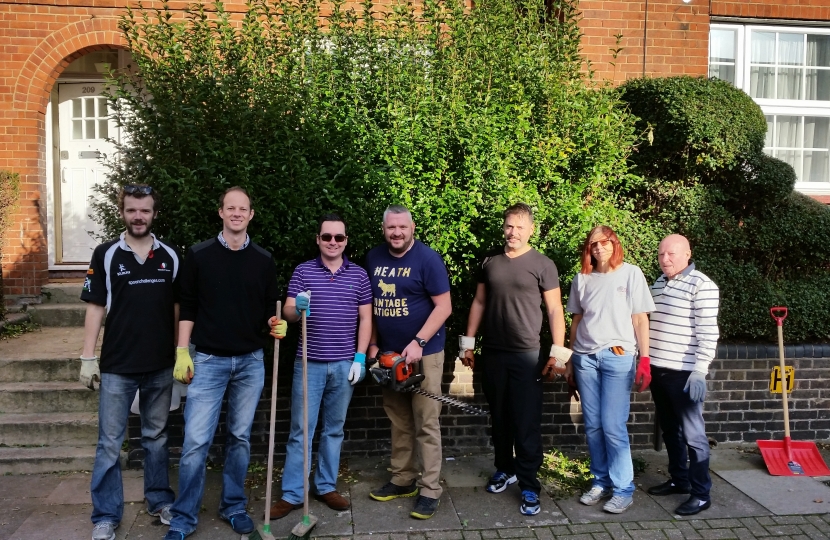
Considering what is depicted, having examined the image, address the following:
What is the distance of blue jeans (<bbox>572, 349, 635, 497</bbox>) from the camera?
4.60 meters

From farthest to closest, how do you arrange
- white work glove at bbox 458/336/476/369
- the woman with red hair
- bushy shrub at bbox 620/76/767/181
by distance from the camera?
1. bushy shrub at bbox 620/76/767/181
2. white work glove at bbox 458/336/476/369
3. the woman with red hair

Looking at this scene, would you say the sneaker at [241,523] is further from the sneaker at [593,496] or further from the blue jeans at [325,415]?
the sneaker at [593,496]

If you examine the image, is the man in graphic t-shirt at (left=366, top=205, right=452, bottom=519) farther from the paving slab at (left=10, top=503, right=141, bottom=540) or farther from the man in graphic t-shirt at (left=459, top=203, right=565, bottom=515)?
the paving slab at (left=10, top=503, right=141, bottom=540)

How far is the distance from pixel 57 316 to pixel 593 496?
18.9 feet

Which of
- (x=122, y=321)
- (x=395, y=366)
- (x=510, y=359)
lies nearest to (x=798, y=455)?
(x=510, y=359)

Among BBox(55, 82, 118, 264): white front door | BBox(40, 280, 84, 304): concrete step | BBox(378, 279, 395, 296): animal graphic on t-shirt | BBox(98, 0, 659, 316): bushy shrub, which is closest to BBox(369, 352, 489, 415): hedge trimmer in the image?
BBox(378, 279, 395, 296): animal graphic on t-shirt

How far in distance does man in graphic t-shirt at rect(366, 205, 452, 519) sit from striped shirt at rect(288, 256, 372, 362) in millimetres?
197

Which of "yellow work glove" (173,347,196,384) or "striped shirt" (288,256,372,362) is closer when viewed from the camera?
"yellow work glove" (173,347,196,384)

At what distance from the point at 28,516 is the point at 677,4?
8.03 m

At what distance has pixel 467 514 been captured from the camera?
4.62 m

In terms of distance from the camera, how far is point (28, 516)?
4586mm

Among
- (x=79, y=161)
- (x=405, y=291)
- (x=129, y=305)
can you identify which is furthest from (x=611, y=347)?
(x=79, y=161)

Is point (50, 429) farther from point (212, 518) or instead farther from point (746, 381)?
point (746, 381)

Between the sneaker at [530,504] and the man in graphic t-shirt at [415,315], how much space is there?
1.86ft
